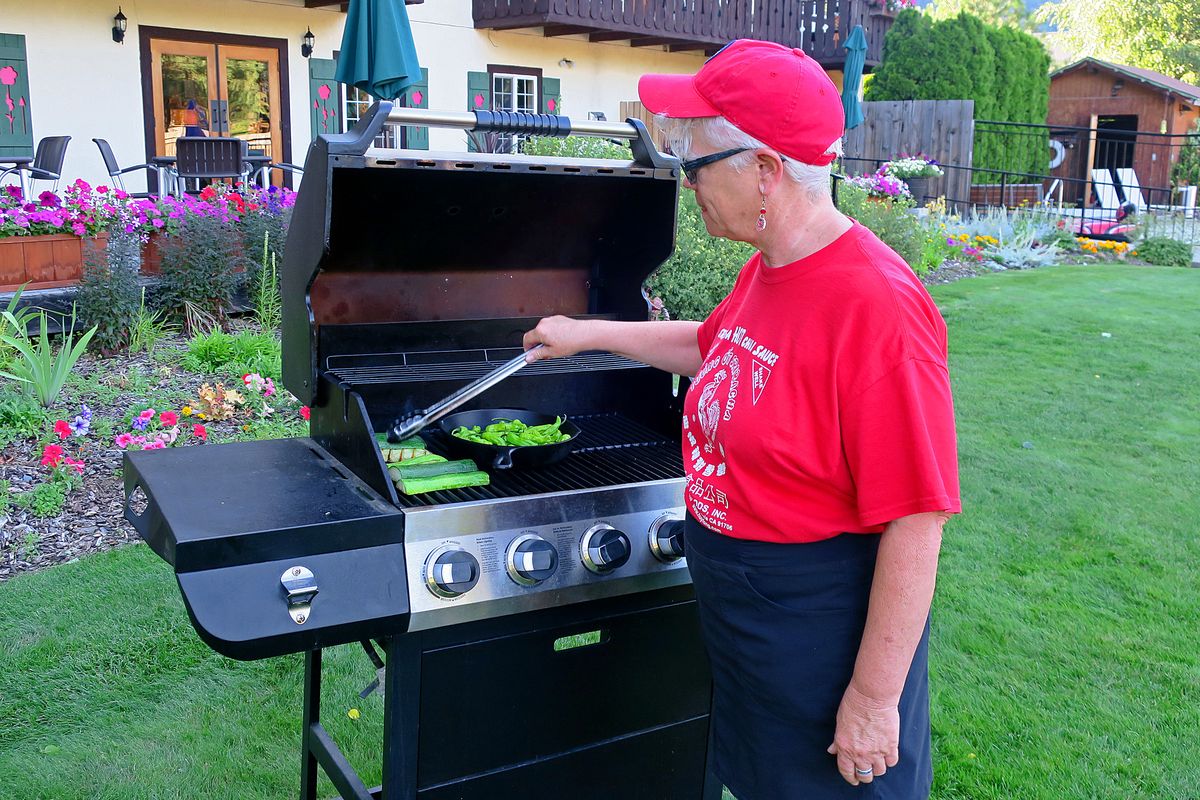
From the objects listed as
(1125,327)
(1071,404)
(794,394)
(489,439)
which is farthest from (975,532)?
(1125,327)

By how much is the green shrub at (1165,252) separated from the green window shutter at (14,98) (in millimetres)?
12749

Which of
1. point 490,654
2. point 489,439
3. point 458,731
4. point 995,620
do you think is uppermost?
point 489,439

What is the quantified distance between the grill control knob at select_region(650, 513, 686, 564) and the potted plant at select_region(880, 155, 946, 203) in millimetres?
12656

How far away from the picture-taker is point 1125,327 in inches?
344

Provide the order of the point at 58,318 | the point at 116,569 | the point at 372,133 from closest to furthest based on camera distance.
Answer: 1. the point at 372,133
2. the point at 116,569
3. the point at 58,318

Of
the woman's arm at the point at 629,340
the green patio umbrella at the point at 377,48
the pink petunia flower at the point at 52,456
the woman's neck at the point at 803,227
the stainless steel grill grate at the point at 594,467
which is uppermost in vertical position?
the green patio umbrella at the point at 377,48

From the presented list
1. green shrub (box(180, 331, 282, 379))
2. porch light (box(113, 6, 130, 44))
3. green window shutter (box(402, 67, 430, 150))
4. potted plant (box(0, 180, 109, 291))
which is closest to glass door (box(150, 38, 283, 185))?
porch light (box(113, 6, 130, 44))

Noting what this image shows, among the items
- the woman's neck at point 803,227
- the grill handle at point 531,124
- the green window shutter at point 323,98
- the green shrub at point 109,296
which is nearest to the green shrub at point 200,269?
the green shrub at point 109,296

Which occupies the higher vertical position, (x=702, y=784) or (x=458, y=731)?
(x=458, y=731)

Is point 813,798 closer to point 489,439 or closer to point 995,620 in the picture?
point 489,439

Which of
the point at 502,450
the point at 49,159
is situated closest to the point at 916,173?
the point at 49,159

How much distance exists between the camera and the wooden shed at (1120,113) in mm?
24969

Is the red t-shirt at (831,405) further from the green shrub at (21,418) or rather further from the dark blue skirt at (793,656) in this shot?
the green shrub at (21,418)

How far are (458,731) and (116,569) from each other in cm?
239
